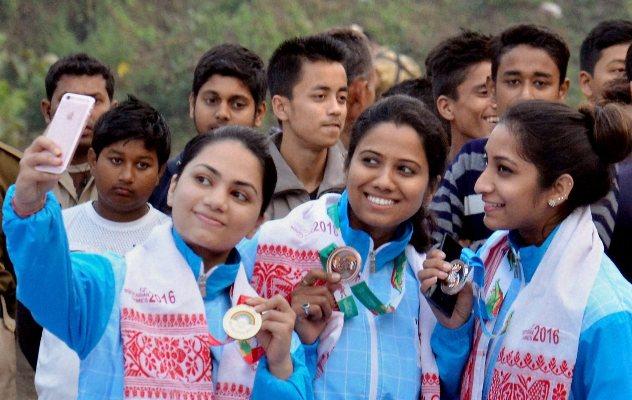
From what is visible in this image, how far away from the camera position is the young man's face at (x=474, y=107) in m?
5.43

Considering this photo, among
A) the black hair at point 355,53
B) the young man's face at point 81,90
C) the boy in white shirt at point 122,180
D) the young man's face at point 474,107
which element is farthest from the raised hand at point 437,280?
the young man's face at point 81,90

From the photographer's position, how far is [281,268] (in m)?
3.53

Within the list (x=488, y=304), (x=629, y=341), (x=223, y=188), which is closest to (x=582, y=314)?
(x=629, y=341)

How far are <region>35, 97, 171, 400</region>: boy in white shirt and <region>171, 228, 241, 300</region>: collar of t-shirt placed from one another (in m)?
1.18

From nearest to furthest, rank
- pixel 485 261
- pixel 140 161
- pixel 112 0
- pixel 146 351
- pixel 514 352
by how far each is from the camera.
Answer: pixel 146 351
pixel 514 352
pixel 485 261
pixel 140 161
pixel 112 0

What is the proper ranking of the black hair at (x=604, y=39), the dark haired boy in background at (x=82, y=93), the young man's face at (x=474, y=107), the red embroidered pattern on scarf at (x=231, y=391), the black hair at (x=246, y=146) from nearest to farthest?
1. the red embroidered pattern on scarf at (x=231, y=391)
2. the black hair at (x=246, y=146)
3. the dark haired boy in background at (x=82, y=93)
4. the young man's face at (x=474, y=107)
5. the black hair at (x=604, y=39)

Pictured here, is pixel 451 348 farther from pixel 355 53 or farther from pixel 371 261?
pixel 355 53

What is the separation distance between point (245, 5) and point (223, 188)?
7602 mm

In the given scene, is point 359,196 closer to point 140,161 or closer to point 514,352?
point 514,352

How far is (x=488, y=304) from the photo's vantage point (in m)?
3.51

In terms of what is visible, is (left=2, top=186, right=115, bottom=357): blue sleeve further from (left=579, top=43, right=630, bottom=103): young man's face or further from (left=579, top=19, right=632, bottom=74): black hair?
(left=579, top=19, right=632, bottom=74): black hair

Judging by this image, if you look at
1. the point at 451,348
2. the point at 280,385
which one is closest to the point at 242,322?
the point at 280,385

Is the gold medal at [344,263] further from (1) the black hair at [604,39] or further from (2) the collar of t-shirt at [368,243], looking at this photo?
(1) the black hair at [604,39]

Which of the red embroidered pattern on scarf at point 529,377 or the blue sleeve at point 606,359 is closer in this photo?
the blue sleeve at point 606,359
